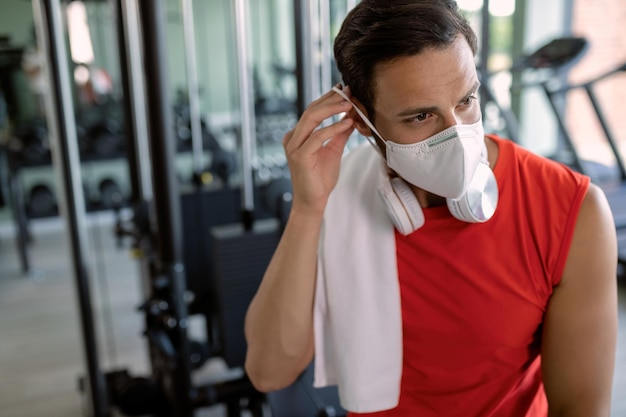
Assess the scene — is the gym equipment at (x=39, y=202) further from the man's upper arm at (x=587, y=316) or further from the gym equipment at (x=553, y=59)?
the man's upper arm at (x=587, y=316)

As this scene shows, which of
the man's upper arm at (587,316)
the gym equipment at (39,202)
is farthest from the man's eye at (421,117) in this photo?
the gym equipment at (39,202)

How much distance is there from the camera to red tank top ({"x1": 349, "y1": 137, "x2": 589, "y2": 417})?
96cm

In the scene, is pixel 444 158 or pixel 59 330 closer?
pixel 444 158

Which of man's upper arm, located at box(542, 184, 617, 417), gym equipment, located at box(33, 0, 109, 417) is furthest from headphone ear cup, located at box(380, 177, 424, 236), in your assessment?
gym equipment, located at box(33, 0, 109, 417)

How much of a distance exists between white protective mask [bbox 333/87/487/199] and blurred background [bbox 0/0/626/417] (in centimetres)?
23

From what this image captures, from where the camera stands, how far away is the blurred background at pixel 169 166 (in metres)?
1.58

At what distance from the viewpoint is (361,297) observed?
1.05 metres

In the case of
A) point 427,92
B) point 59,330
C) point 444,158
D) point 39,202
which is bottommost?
point 59,330

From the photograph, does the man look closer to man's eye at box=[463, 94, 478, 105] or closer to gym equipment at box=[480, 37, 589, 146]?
man's eye at box=[463, 94, 478, 105]

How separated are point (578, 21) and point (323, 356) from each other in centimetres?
495

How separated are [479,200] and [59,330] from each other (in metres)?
2.87

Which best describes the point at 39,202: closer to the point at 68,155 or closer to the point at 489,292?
the point at 68,155

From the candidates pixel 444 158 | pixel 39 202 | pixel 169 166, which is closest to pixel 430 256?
pixel 444 158

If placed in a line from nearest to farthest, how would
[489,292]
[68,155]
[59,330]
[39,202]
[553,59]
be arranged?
[489,292]
[68,155]
[553,59]
[59,330]
[39,202]
